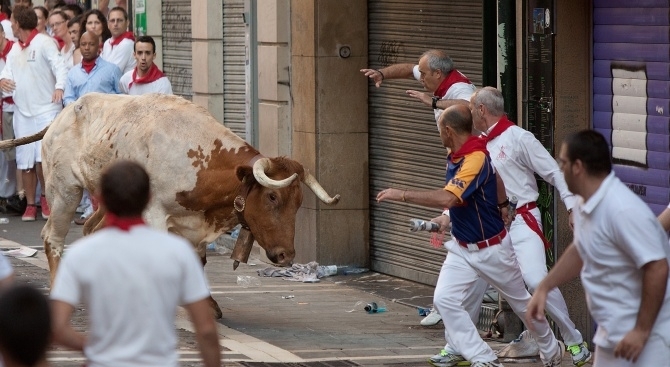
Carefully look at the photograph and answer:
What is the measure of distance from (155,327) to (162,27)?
1353cm

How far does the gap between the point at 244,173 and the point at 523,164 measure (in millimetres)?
2197

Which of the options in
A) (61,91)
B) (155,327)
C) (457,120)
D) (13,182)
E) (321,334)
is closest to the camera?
(155,327)

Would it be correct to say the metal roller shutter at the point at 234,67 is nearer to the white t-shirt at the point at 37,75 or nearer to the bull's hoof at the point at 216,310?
the white t-shirt at the point at 37,75

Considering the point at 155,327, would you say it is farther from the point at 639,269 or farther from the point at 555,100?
the point at 555,100

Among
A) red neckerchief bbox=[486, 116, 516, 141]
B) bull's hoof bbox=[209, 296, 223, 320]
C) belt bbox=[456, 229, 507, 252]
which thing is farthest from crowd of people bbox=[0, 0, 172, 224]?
belt bbox=[456, 229, 507, 252]

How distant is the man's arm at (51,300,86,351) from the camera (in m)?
5.53

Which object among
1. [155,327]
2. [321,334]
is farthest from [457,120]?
[155,327]

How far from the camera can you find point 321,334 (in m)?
11.2

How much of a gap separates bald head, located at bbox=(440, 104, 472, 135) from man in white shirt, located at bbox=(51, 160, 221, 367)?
3.88m

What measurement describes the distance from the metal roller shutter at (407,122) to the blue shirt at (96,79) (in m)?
3.44

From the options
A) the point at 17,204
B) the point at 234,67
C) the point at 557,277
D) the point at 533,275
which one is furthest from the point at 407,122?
the point at 17,204

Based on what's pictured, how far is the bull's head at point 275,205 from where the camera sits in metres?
11.1

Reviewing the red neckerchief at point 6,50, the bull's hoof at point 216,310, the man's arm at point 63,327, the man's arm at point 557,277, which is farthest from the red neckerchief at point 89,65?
the man's arm at point 63,327

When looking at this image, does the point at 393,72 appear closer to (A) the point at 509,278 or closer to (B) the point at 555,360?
(A) the point at 509,278
